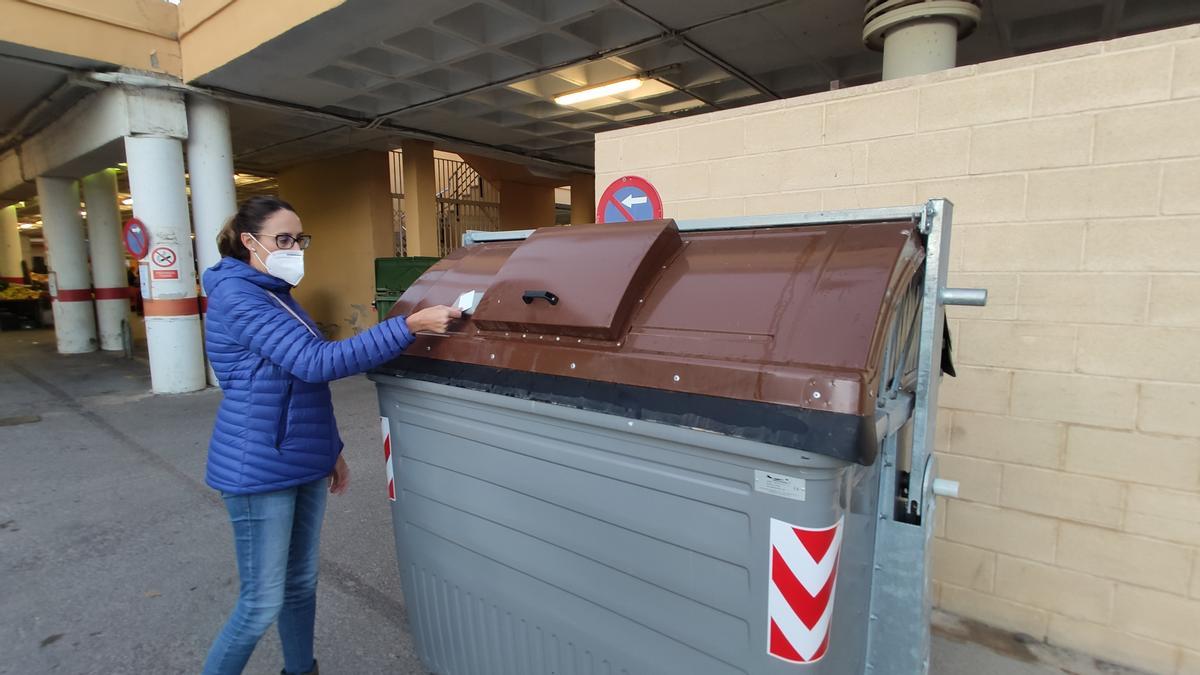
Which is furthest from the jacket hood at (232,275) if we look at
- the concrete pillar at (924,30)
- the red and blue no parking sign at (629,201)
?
the concrete pillar at (924,30)

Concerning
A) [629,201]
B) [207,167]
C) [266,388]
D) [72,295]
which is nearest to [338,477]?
[266,388]

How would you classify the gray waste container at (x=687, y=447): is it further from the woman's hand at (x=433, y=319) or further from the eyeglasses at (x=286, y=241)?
the eyeglasses at (x=286, y=241)

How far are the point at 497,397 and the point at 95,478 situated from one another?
15.3ft

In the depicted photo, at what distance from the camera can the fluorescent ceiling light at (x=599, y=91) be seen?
276 inches

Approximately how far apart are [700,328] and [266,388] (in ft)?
4.38

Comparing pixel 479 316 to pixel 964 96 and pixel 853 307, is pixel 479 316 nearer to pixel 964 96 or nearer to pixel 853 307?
pixel 853 307

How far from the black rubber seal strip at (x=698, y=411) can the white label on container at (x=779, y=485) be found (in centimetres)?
7

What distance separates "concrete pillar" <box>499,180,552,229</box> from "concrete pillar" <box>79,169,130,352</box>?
7.05 m

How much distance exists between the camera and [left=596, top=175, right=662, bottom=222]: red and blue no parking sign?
348 centimetres

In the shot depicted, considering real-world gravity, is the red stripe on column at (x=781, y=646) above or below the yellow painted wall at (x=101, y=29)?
below

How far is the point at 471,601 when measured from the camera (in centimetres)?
189

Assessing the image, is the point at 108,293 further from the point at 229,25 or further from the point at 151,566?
the point at 151,566

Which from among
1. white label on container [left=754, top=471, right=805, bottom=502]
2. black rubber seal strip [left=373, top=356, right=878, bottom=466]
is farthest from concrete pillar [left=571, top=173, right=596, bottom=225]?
white label on container [left=754, top=471, right=805, bottom=502]

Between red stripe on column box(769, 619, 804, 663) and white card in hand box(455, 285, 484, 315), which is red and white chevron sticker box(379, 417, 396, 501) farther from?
red stripe on column box(769, 619, 804, 663)
